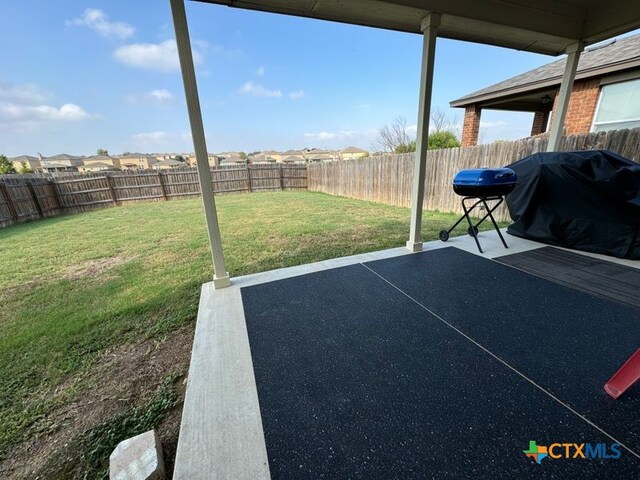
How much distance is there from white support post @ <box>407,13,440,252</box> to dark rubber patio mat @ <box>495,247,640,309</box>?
0.95 m

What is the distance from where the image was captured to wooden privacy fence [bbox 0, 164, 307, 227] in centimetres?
720

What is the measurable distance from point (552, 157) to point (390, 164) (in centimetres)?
460

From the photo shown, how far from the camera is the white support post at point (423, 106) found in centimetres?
246

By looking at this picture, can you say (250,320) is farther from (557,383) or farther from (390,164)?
(390,164)

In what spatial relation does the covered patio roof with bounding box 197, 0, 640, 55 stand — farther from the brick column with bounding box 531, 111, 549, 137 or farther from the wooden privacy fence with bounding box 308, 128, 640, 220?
the brick column with bounding box 531, 111, 549, 137

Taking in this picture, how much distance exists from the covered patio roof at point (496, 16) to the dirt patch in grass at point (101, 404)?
8.95ft

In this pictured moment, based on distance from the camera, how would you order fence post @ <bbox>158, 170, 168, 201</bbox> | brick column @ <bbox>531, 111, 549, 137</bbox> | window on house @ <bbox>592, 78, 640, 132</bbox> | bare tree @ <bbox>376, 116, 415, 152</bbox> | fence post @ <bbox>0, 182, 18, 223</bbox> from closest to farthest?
1. window on house @ <bbox>592, 78, 640, 132</bbox>
2. fence post @ <bbox>0, 182, 18, 223</bbox>
3. brick column @ <bbox>531, 111, 549, 137</bbox>
4. fence post @ <bbox>158, 170, 168, 201</bbox>
5. bare tree @ <bbox>376, 116, 415, 152</bbox>

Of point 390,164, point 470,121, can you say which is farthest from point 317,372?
point 470,121

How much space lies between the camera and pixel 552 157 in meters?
3.04

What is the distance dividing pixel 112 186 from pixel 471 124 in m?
12.7

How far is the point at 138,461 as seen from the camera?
95 centimetres

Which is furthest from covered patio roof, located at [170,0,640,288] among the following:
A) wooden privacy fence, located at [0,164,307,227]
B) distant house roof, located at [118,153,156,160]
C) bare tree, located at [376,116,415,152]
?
distant house roof, located at [118,153,156,160]

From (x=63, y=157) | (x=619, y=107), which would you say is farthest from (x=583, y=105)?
(x=63, y=157)

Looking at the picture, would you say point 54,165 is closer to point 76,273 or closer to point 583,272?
point 76,273
